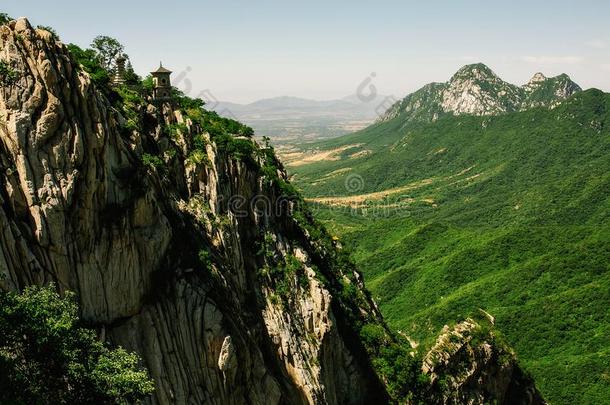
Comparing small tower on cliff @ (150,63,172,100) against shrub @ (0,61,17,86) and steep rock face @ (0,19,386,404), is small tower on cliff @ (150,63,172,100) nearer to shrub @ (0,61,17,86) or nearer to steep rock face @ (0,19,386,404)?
steep rock face @ (0,19,386,404)

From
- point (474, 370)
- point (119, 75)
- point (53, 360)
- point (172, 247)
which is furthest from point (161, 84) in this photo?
point (474, 370)

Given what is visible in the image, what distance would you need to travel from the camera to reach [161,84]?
50250mm

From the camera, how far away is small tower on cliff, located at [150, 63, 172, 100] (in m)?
Answer: 49.7

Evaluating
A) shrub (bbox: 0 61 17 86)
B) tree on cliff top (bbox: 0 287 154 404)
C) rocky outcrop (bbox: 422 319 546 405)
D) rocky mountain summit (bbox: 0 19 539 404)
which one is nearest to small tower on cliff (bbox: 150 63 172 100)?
rocky mountain summit (bbox: 0 19 539 404)

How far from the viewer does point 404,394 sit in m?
55.7

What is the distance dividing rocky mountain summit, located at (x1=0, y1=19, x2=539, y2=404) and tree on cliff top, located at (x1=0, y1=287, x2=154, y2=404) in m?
2.63

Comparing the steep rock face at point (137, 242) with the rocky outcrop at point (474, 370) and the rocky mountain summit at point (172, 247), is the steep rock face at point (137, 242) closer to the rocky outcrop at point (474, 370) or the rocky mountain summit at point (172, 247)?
the rocky mountain summit at point (172, 247)

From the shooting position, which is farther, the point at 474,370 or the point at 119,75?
the point at 474,370

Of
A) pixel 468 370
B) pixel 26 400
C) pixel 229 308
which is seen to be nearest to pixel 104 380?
pixel 26 400

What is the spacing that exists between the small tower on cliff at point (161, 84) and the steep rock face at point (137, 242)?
1.68 m

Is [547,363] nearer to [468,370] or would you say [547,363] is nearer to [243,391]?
[468,370]

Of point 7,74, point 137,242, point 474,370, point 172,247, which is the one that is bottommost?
point 474,370

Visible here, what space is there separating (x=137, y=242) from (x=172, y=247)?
10.6ft

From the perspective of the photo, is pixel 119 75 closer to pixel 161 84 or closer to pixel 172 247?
pixel 161 84
